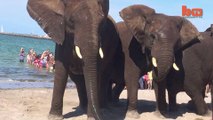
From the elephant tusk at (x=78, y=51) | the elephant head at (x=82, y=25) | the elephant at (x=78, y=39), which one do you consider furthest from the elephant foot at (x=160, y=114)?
→ the elephant tusk at (x=78, y=51)

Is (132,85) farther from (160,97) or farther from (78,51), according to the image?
(78,51)

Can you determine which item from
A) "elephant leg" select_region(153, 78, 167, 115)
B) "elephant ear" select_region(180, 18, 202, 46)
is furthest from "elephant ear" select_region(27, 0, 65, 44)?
"elephant ear" select_region(180, 18, 202, 46)

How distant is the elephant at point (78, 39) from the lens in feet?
32.6

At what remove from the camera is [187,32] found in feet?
40.4

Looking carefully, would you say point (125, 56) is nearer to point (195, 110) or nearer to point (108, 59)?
point (108, 59)

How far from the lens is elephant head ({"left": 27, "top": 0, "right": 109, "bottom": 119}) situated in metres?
9.91

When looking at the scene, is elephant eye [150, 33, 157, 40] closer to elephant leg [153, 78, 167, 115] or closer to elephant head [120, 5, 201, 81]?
elephant head [120, 5, 201, 81]

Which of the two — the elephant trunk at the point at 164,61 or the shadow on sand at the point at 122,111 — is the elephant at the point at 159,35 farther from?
the shadow on sand at the point at 122,111

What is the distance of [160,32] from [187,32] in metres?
1.32

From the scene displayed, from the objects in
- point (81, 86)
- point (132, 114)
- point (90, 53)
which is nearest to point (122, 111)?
point (132, 114)

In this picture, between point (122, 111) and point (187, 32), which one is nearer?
point (187, 32)

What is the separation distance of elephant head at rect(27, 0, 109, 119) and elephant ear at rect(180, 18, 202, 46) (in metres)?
2.38

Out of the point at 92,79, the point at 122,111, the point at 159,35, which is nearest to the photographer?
the point at 92,79

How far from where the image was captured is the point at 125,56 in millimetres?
12289
